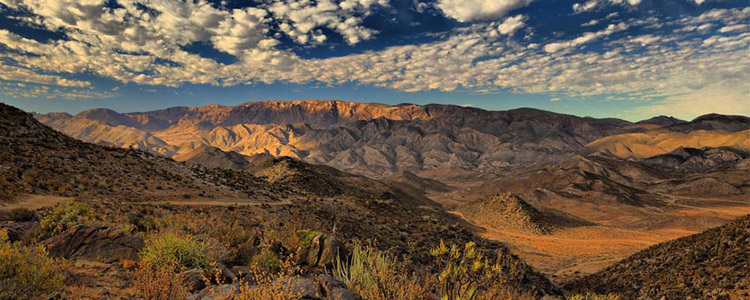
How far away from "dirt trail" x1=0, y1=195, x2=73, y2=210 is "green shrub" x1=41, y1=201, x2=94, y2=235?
12.3 feet

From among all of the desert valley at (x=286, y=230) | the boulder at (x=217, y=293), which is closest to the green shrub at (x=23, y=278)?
the desert valley at (x=286, y=230)

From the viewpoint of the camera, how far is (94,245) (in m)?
6.35

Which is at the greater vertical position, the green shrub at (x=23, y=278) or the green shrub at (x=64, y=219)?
the green shrub at (x=23, y=278)

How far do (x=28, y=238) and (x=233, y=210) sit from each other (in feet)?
32.8

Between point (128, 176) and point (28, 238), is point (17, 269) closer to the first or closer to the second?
point (28, 238)

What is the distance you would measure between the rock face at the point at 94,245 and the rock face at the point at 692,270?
17.2 metres

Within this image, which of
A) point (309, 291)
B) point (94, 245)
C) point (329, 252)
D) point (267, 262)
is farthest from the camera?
point (329, 252)

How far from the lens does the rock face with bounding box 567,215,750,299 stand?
12.0 metres

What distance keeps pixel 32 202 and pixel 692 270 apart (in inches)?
1053

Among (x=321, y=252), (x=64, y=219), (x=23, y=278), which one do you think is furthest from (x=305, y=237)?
(x=64, y=219)

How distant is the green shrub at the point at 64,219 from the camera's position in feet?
23.2

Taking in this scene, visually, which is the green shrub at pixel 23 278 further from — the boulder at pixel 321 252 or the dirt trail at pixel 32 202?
the dirt trail at pixel 32 202

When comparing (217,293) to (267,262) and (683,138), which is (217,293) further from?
(683,138)

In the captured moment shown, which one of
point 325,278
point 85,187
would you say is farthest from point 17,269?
point 85,187
